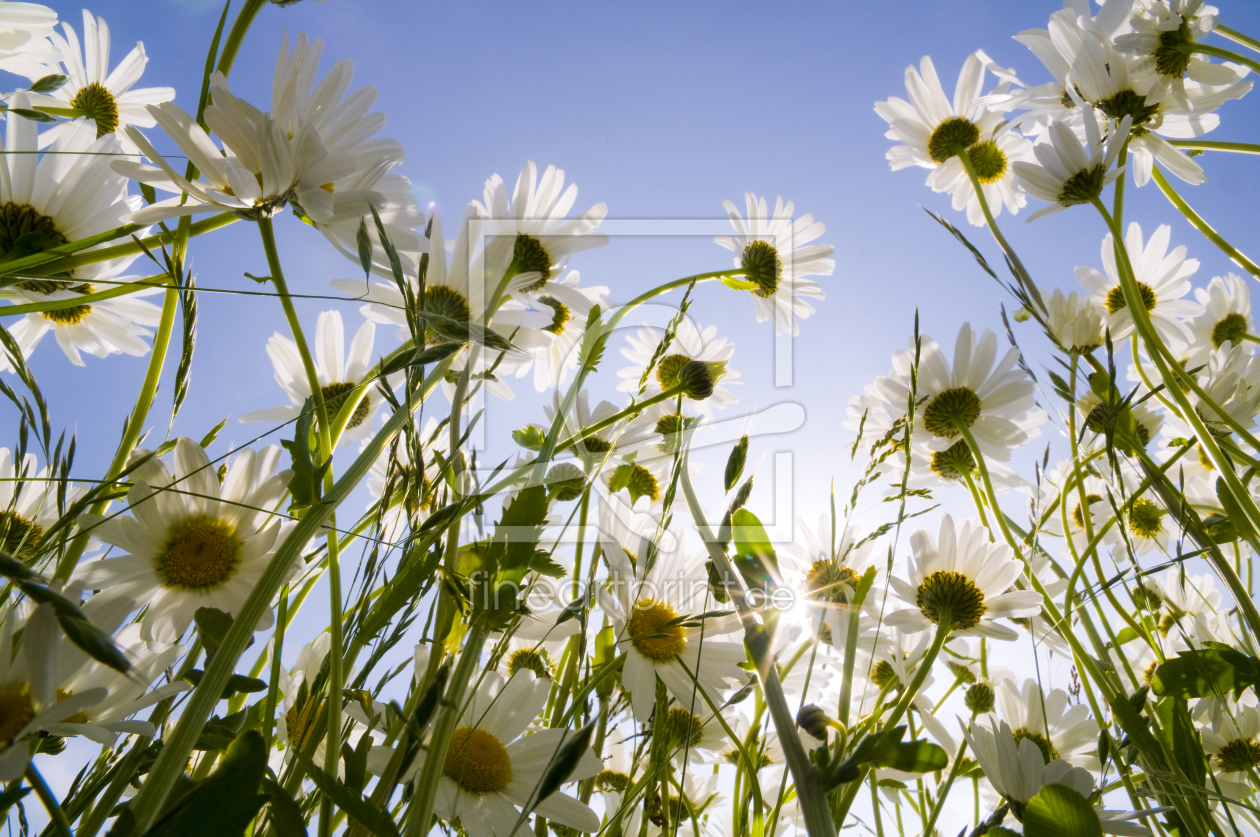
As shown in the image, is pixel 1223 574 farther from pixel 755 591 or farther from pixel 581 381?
pixel 581 381

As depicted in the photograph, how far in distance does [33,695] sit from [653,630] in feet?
1.37

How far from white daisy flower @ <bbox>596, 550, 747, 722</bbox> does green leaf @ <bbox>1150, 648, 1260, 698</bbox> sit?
0.96ft

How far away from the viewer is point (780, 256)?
1.29 meters

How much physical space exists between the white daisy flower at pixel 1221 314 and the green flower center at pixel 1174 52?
1.75ft

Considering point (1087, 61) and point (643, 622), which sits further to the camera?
point (1087, 61)

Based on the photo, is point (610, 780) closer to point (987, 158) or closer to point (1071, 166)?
point (1071, 166)

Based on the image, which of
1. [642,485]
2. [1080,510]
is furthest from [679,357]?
[1080,510]

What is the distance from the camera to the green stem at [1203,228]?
718 mm

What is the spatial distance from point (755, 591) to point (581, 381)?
8.0 inches

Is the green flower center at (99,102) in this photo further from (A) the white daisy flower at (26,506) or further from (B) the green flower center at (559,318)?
(B) the green flower center at (559,318)

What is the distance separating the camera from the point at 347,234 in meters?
0.45

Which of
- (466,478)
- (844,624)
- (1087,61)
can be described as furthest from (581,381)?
(1087,61)

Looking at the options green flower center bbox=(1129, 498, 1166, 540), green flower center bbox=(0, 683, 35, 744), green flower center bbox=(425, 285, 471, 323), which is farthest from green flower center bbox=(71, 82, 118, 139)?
green flower center bbox=(1129, 498, 1166, 540)

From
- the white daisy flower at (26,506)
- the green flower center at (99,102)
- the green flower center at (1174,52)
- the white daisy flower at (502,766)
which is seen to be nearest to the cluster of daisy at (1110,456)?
the green flower center at (1174,52)
